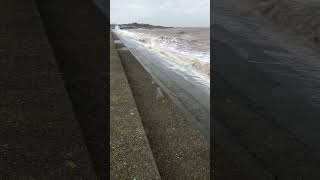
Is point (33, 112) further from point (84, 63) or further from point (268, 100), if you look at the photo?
point (268, 100)

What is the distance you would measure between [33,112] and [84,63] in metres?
1.98

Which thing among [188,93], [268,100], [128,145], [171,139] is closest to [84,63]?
[128,145]

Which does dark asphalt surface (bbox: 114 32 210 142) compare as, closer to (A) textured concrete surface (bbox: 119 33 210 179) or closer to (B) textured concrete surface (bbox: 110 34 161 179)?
(A) textured concrete surface (bbox: 119 33 210 179)

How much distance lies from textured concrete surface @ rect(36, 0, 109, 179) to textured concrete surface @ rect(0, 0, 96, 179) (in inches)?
32.5

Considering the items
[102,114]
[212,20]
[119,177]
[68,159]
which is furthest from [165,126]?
[212,20]

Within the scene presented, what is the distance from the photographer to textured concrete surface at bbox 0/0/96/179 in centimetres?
325

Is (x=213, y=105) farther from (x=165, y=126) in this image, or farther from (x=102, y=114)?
(x=102, y=114)

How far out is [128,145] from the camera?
16.4 feet

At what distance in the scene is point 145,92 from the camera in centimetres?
819

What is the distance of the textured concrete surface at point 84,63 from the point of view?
4.66 m

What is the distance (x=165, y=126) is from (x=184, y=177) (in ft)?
5.25

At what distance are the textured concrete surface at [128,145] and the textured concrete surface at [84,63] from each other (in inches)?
7.2

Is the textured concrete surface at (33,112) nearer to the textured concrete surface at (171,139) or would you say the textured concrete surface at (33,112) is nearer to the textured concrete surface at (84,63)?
the textured concrete surface at (84,63)

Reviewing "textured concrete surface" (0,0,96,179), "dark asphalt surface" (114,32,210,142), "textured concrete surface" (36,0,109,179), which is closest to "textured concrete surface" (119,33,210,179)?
"dark asphalt surface" (114,32,210,142)
